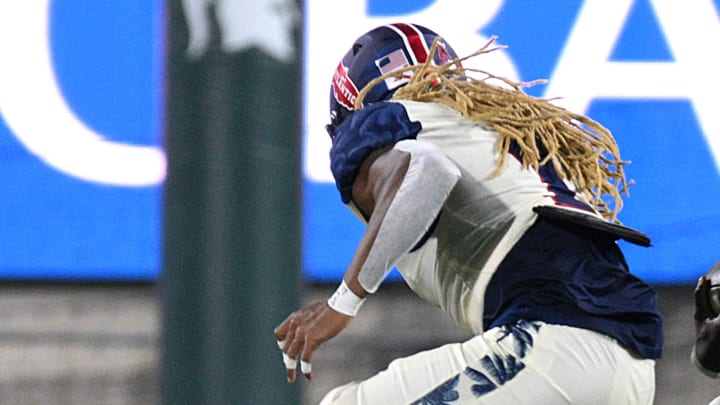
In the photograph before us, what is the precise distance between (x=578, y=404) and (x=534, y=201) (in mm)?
442

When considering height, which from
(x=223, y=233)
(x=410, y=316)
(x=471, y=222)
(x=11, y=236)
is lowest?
(x=410, y=316)

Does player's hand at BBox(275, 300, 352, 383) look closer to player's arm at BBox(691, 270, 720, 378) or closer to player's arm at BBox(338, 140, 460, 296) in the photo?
player's arm at BBox(338, 140, 460, 296)

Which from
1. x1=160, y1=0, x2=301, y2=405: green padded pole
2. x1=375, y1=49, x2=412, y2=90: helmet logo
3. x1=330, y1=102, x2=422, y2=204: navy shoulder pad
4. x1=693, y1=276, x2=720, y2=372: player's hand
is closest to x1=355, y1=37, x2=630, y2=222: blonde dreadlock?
x1=375, y1=49, x2=412, y2=90: helmet logo

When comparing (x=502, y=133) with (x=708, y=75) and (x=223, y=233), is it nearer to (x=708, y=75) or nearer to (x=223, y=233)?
(x=223, y=233)

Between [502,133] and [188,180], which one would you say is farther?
[188,180]

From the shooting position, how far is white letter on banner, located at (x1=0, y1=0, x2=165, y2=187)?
529 centimetres

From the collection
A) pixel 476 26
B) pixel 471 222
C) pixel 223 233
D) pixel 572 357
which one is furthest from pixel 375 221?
pixel 476 26

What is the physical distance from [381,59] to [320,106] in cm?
201

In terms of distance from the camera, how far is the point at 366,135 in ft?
9.55

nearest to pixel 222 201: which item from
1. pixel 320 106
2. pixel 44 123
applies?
pixel 320 106

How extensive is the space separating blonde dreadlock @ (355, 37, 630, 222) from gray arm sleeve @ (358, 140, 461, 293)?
0.68 ft

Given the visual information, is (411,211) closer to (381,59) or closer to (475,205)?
(475,205)

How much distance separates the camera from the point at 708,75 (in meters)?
5.42

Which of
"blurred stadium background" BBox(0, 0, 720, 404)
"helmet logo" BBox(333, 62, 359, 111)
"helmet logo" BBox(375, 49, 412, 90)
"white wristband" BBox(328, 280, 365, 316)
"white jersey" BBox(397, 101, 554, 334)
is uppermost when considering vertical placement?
"helmet logo" BBox(375, 49, 412, 90)
